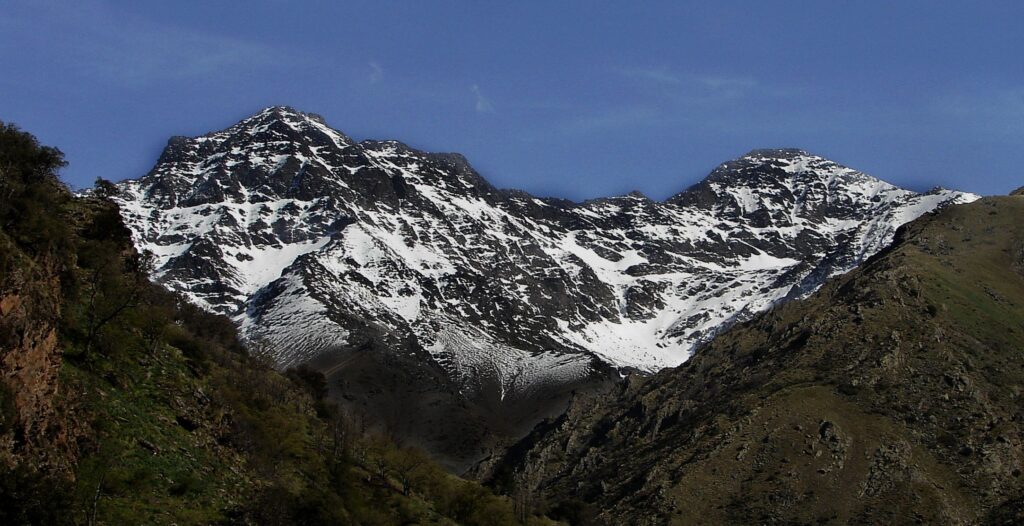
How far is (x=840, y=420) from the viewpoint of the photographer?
11050cm

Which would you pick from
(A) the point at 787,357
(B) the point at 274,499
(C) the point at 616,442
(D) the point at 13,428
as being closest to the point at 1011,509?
(A) the point at 787,357

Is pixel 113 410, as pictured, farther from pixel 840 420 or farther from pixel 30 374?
pixel 840 420

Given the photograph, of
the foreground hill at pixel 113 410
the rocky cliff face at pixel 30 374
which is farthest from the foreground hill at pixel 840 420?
the rocky cliff face at pixel 30 374

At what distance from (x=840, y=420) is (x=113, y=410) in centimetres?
8897

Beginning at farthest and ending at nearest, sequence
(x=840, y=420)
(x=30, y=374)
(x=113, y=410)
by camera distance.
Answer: (x=840, y=420)
(x=113, y=410)
(x=30, y=374)

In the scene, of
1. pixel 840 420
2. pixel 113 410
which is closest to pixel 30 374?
pixel 113 410

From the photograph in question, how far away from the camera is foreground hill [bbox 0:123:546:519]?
31.0m

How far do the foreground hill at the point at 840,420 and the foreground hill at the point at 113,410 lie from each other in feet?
160

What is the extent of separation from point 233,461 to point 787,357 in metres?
97.1

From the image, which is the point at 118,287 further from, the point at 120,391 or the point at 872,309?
the point at 872,309

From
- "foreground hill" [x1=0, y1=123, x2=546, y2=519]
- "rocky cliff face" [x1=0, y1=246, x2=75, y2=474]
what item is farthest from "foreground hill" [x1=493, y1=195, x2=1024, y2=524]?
"rocky cliff face" [x1=0, y1=246, x2=75, y2=474]

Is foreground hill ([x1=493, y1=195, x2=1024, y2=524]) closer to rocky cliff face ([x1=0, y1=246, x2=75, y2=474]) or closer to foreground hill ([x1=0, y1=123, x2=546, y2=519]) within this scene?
foreground hill ([x1=0, y1=123, x2=546, y2=519])

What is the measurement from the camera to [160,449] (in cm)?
3956

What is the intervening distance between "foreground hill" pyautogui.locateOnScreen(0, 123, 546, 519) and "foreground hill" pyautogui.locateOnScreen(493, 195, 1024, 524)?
1916 inches
